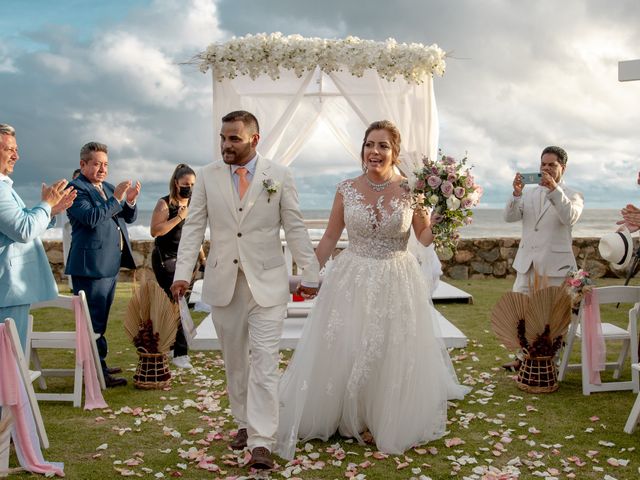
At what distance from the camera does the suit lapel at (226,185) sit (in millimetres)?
4188

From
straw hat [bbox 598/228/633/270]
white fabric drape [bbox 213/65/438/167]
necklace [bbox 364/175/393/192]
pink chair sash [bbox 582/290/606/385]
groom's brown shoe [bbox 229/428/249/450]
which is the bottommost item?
groom's brown shoe [bbox 229/428/249/450]

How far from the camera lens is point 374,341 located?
4.52 metres

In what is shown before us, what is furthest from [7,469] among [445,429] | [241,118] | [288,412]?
[445,429]

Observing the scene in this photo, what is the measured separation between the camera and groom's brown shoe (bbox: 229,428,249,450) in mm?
4445

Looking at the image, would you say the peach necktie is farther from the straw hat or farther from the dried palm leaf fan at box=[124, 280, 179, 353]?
the straw hat

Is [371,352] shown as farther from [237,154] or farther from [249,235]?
[237,154]

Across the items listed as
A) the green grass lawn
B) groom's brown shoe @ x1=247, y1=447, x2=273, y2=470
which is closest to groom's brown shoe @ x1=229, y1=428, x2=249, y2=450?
the green grass lawn

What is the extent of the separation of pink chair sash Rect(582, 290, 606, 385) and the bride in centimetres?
169

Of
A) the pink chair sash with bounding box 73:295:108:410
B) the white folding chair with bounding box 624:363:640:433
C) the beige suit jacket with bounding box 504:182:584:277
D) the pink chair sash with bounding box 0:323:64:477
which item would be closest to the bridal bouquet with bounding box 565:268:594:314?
the beige suit jacket with bounding box 504:182:584:277

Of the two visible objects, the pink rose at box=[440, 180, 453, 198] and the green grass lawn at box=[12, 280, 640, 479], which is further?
the pink rose at box=[440, 180, 453, 198]

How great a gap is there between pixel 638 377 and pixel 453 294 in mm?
5087

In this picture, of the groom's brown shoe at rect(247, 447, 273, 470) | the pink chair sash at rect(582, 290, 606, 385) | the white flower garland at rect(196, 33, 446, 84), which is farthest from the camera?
the white flower garland at rect(196, 33, 446, 84)

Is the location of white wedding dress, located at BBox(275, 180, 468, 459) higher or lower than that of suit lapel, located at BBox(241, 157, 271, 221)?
lower

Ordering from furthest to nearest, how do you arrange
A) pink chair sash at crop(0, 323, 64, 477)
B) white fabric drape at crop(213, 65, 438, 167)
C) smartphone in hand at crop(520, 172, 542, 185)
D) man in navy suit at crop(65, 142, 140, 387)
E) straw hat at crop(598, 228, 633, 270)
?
white fabric drape at crop(213, 65, 438, 167) → smartphone in hand at crop(520, 172, 542, 185) → straw hat at crop(598, 228, 633, 270) → man in navy suit at crop(65, 142, 140, 387) → pink chair sash at crop(0, 323, 64, 477)
